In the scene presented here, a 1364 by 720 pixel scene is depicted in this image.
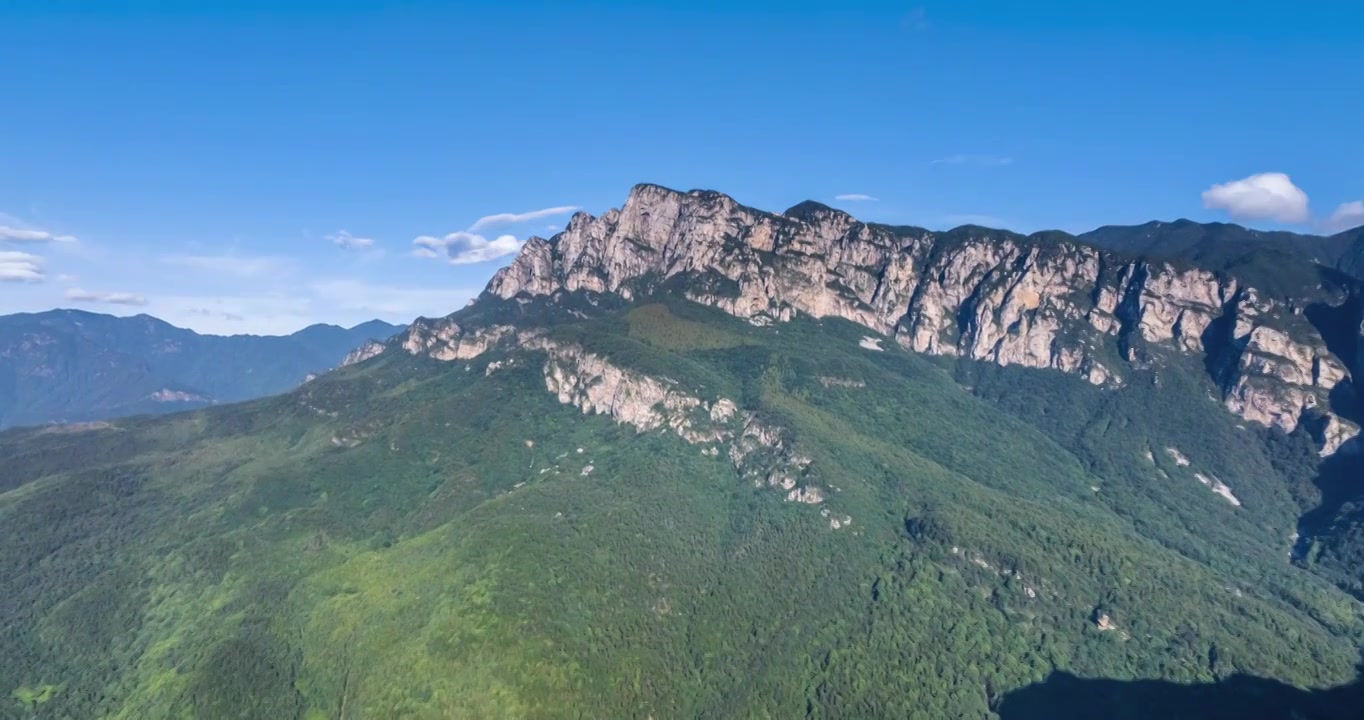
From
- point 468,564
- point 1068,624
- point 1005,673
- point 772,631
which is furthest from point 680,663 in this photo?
point 1068,624

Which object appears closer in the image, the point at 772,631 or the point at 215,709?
the point at 215,709

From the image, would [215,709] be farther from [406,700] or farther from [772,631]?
[772,631]

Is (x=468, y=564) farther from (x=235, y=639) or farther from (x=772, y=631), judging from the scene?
(x=772, y=631)

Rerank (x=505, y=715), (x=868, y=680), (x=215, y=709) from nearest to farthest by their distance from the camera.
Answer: (x=505, y=715), (x=215, y=709), (x=868, y=680)

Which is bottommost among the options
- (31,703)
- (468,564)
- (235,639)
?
(31,703)

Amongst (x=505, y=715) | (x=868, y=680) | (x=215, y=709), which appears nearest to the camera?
(x=505, y=715)

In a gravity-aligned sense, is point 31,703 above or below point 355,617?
below

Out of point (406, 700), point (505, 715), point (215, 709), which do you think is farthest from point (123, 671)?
point (505, 715)
